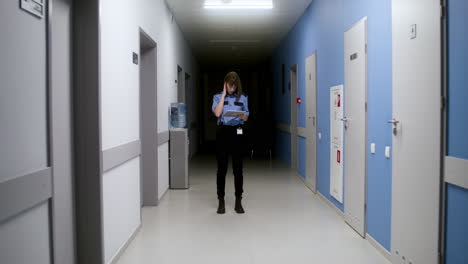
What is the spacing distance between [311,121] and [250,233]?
9.57ft

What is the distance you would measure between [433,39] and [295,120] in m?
5.83

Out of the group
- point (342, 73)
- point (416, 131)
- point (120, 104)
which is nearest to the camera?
point (416, 131)

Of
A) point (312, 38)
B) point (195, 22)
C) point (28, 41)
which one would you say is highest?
point (195, 22)

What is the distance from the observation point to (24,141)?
194 centimetres

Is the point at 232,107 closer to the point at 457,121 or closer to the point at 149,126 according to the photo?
the point at 149,126

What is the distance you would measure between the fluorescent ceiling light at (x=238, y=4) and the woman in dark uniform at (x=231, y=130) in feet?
6.73

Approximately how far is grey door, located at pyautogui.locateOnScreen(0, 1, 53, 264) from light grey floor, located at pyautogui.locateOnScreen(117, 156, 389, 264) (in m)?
1.39

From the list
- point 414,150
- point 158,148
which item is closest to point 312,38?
point 158,148

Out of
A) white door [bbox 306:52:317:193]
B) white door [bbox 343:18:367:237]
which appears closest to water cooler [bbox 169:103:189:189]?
white door [bbox 306:52:317:193]

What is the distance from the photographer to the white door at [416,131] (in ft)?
8.29

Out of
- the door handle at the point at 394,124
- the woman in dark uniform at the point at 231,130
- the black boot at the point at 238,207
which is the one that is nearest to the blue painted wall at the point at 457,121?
the door handle at the point at 394,124

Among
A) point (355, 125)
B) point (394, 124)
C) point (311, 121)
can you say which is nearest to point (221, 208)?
point (355, 125)

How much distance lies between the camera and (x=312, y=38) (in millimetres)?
6422

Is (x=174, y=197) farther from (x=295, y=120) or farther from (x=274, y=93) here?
(x=274, y=93)
